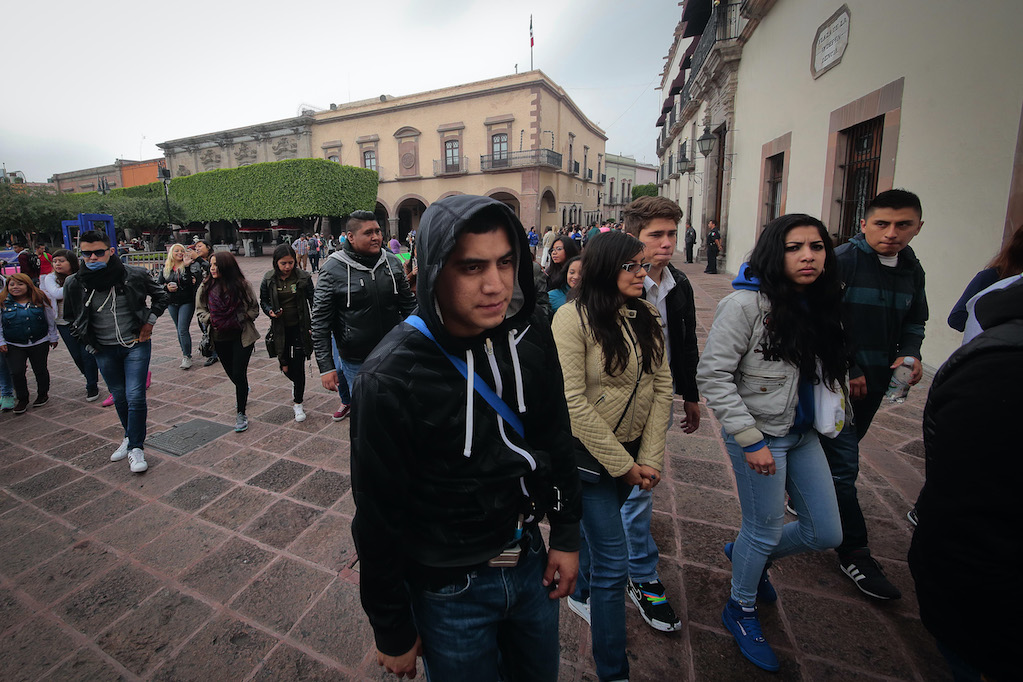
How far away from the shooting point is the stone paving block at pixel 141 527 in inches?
113

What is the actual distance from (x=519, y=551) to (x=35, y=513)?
12.5 ft

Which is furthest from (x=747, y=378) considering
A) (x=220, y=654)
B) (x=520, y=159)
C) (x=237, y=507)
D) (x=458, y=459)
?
(x=520, y=159)

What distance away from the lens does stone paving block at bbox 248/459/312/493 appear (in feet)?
11.3

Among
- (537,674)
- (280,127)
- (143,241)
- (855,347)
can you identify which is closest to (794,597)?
(855,347)

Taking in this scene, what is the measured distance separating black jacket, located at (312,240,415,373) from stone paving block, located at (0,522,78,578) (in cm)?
178

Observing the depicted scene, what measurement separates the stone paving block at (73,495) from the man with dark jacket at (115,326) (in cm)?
25

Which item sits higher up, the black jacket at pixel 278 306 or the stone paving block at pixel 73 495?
the black jacket at pixel 278 306

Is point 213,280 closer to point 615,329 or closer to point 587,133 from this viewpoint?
point 615,329

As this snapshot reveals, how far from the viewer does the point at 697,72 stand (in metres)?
15.5

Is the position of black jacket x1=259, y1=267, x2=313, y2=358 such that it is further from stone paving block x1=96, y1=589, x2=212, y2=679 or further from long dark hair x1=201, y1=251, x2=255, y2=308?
stone paving block x1=96, y1=589, x2=212, y2=679

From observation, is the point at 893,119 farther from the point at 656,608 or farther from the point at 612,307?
the point at 656,608

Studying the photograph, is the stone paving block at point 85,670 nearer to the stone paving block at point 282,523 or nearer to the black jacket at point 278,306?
the stone paving block at point 282,523

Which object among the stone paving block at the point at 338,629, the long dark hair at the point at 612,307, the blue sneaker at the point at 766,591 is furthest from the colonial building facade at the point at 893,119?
the stone paving block at the point at 338,629

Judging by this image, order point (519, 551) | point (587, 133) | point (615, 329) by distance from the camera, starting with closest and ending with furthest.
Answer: point (519, 551) < point (615, 329) < point (587, 133)
